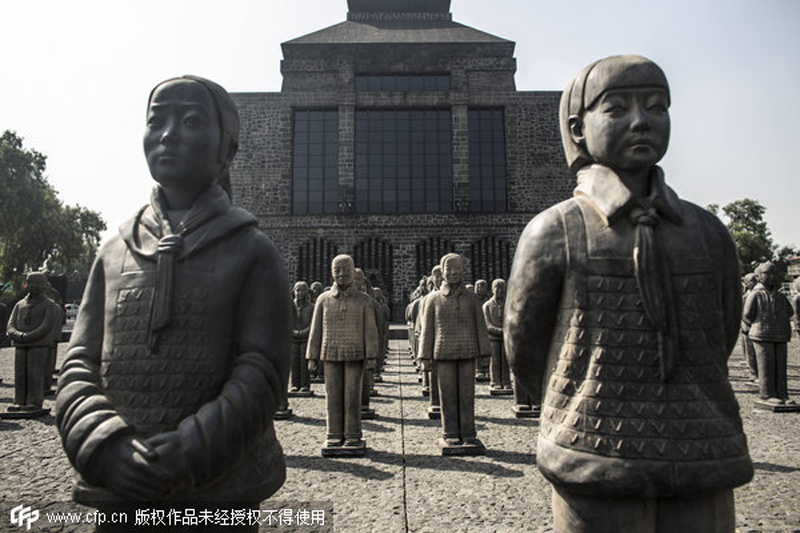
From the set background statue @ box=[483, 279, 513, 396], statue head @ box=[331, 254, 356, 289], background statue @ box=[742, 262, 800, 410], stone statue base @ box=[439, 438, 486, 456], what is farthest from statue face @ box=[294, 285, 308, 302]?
background statue @ box=[742, 262, 800, 410]

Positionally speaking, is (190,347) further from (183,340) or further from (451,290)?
(451,290)

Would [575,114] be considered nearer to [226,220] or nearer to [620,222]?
[620,222]

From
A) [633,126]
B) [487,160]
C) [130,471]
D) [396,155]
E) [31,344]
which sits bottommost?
[31,344]

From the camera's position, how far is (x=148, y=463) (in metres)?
1.93

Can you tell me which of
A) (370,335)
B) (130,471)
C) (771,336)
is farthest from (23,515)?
(771,336)

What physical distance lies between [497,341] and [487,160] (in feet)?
71.4

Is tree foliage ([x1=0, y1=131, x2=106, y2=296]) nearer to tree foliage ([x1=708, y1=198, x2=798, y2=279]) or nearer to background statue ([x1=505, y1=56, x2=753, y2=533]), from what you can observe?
background statue ([x1=505, y1=56, x2=753, y2=533])

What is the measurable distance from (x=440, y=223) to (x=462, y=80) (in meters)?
8.75

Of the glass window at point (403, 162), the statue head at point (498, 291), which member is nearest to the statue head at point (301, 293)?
the statue head at point (498, 291)

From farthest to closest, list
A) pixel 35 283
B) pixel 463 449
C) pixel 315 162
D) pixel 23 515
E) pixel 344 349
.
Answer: pixel 315 162 < pixel 35 283 < pixel 344 349 < pixel 463 449 < pixel 23 515

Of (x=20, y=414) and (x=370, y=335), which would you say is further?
(x=20, y=414)

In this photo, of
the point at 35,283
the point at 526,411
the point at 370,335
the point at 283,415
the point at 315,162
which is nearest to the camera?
the point at 370,335

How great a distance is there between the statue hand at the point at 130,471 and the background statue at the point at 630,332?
153cm

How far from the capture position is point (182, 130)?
237cm
